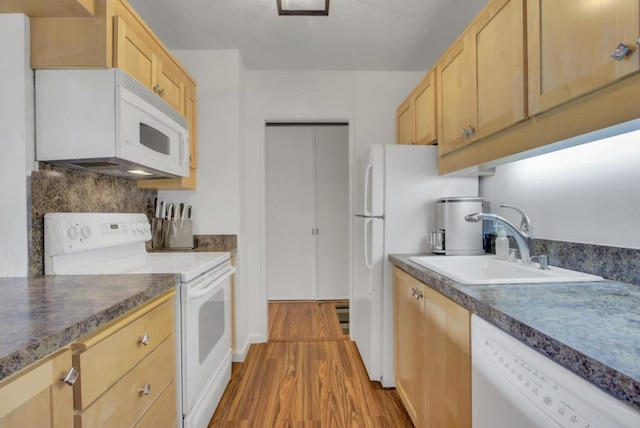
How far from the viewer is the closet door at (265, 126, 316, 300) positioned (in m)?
3.94

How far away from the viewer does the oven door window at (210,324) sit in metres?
1.57

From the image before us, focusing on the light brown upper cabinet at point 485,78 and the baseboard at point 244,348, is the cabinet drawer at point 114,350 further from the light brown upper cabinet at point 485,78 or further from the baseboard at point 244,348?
the light brown upper cabinet at point 485,78

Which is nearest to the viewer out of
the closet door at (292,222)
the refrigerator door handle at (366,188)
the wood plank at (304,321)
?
the refrigerator door handle at (366,188)

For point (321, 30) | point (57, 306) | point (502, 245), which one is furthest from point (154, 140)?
point (502, 245)

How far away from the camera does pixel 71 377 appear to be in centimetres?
72

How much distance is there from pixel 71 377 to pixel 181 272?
0.66m

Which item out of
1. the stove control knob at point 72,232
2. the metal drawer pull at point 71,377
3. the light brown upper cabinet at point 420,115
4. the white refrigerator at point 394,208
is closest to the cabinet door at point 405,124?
the light brown upper cabinet at point 420,115

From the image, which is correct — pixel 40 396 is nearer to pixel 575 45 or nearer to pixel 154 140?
pixel 154 140

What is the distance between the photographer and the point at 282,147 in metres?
3.94

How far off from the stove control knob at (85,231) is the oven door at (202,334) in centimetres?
55

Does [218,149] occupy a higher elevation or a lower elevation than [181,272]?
higher

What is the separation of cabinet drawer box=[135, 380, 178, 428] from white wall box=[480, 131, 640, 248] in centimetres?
174

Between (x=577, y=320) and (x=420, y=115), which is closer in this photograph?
(x=577, y=320)

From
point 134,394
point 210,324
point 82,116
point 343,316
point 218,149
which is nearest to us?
point 134,394
